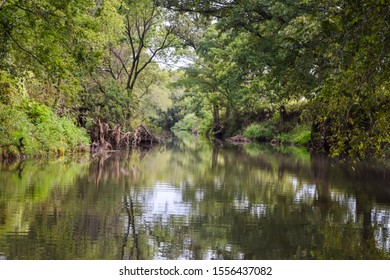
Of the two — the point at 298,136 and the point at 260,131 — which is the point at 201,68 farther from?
the point at 298,136

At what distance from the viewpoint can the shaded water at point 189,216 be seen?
20.3 feet

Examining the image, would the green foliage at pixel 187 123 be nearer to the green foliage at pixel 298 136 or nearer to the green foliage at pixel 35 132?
the green foliage at pixel 298 136

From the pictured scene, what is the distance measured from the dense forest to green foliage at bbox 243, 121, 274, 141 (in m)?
0.12

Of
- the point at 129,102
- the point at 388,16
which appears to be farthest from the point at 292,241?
the point at 129,102

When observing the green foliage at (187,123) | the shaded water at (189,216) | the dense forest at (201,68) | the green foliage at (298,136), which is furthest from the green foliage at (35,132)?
the green foliage at (187,123)

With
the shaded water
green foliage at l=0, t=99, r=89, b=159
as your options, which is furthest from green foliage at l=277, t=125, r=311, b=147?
the shaded water

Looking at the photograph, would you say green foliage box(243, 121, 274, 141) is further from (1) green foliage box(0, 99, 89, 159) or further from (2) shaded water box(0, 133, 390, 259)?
(2) shaded water box(0, 133, 390, 259)

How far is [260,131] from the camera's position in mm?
43906

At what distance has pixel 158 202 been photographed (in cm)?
962

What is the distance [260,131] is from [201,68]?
7.68 m

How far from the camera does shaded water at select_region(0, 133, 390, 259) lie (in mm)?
6184

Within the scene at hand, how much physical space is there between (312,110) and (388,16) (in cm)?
259

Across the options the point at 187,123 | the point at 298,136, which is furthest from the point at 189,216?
the point at 187,123

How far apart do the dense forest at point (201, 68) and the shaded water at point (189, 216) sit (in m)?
1.27
